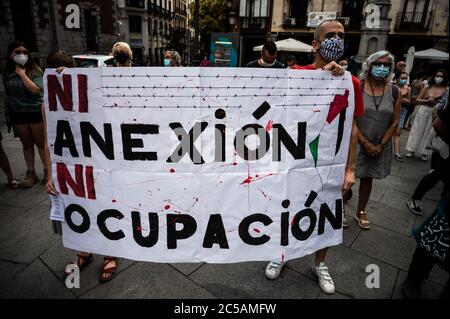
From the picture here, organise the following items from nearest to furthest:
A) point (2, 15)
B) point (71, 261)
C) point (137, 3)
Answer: point (71, 261), point (2, 15), point (137, 3)

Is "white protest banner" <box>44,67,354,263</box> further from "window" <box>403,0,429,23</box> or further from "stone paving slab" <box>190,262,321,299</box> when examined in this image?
"window" <box>403,0,429,23</box>

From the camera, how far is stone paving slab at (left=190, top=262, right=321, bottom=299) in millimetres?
A: 2207

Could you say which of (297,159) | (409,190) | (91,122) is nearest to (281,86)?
(297,159)

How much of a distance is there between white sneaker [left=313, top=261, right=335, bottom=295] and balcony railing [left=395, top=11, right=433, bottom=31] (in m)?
25.8

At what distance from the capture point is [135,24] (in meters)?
37.6

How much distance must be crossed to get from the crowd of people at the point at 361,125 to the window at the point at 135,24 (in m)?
38.0

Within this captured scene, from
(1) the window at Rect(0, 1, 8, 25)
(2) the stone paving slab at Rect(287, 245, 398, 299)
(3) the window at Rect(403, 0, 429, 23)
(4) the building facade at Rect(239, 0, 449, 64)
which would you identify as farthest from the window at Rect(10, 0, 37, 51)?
(3) the window at Rect(403, 0, 429, 23)

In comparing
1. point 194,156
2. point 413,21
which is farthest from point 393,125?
point 413,21

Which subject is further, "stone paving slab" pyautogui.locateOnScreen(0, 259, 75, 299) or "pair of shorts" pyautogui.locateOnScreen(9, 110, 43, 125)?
"pair of shorts" pyautogui.locateOnScreen(9, 110, 43, 125)

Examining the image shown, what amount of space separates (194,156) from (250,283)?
1.27m

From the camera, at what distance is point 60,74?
1688 mm

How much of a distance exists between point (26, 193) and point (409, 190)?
5246 mm

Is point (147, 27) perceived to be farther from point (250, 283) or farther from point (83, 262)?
point (250, 283)

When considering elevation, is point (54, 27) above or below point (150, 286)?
above
